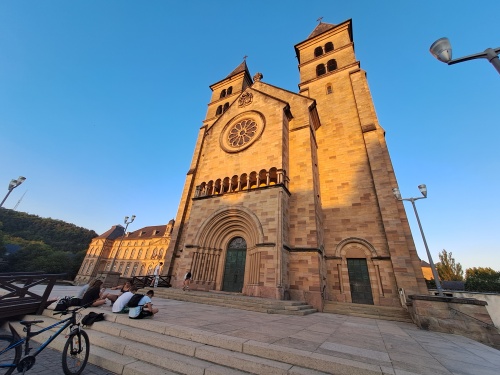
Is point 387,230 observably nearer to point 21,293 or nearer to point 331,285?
point 331,285

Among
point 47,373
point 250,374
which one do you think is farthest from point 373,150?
point 47,373

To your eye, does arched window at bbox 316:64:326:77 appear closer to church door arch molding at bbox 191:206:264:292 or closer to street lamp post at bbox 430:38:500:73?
church door arch molding at bbox 191:206:264:292

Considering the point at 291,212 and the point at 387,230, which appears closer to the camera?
the point at 387,230

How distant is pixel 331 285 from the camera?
1351 centimetres

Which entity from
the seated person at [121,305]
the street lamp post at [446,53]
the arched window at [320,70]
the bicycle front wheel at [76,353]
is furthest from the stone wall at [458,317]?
the arched window at [320,70]

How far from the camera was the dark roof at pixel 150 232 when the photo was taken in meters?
55.2

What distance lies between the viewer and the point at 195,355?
3732 millimetres

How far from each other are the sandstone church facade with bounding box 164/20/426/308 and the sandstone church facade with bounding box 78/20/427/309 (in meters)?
0.07

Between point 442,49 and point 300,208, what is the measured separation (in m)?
10.3

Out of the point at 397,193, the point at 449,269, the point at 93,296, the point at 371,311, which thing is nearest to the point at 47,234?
the point at 93,296

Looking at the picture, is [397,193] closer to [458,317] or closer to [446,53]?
[458,317]

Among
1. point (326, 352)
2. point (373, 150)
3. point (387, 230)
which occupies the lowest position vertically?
point (326, 352)

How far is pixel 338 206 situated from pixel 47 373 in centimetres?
1553

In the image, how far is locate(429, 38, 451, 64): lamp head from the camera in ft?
14.4
